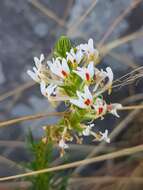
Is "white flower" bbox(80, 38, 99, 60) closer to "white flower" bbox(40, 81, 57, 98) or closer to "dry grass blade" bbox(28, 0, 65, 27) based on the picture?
"white flower" bbox(40, 81, 57, 98)

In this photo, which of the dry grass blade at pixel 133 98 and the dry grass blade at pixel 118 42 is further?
the dry grass blade at pixel 133 98

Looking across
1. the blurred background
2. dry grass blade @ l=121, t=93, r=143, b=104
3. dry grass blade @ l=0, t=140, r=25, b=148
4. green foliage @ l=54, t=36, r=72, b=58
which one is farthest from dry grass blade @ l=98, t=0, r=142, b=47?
green foliage @ l=54, t=36, r=72, b=58

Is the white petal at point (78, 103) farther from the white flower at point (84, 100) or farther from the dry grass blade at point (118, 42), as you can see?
the dry grass blade at point (118, 42)

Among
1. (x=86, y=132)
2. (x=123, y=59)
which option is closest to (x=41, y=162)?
(x=86, y=132)

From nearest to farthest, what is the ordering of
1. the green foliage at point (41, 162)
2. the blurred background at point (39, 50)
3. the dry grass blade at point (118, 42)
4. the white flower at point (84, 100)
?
the white flower at point (84, 100), the green foliage at point (41, 162), the dry grass blade at point (118, 42), the blurred background at point (39, 50)

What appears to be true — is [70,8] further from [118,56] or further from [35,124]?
[35,124]

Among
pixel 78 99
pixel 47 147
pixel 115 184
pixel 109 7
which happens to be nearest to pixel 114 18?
pixel 109 7

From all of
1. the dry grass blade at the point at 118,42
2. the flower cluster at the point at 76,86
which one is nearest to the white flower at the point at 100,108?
the flower cluster at the point at 76,86

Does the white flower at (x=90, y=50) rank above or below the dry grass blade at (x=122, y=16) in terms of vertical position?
below
